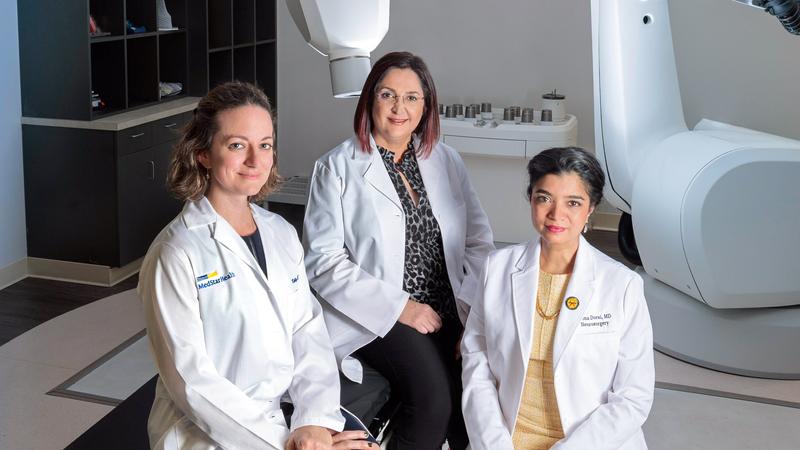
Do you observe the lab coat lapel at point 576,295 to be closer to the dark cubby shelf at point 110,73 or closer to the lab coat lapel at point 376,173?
the lab coat lapel at point 376,173

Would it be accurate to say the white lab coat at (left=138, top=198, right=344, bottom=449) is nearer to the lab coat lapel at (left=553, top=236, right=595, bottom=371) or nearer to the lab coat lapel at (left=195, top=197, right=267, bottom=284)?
the lab coat lapel at (left=195, top=197, right=267, bottom=284)

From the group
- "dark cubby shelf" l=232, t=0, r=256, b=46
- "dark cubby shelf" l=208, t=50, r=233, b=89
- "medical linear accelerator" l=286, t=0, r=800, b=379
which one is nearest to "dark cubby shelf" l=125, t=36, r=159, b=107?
"dark cubby shelf" l=208, t=50, r=233, b=89

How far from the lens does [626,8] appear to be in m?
3.85

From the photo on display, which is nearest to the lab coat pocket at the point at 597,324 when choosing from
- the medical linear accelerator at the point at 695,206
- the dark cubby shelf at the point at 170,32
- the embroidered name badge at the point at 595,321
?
the embroidered name badge at the point at 595,321

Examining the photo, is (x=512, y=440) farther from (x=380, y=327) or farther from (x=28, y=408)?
(x=28, y=408)

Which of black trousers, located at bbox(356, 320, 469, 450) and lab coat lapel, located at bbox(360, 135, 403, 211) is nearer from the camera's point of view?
black trousers, located at bbox(356, 320, 469, 450)

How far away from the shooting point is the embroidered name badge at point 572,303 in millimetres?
2156

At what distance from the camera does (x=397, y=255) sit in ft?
8.18

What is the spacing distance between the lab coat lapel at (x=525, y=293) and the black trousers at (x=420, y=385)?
0.95 ft

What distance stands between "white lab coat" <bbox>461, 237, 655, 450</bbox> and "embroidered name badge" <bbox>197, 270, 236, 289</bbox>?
63cm

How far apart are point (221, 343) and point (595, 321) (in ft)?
2.67

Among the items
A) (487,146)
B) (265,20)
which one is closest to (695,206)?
(487,146)

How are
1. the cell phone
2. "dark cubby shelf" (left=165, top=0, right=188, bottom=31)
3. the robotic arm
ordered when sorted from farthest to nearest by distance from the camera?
"dark cubby shelf" (left=165, top=0, right=188, bottom=31) → the robotic arm → the cell phone

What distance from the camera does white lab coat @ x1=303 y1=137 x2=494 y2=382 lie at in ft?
7.98
